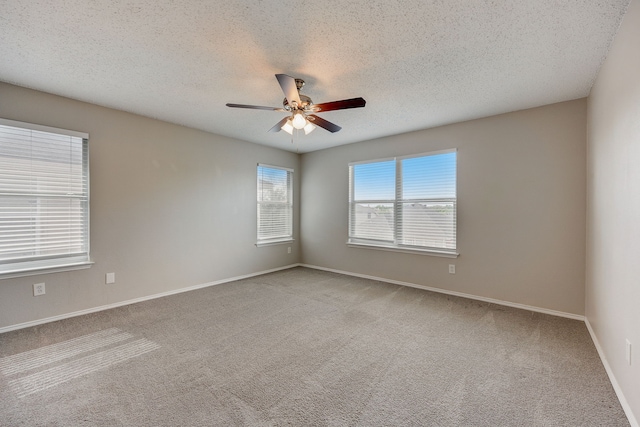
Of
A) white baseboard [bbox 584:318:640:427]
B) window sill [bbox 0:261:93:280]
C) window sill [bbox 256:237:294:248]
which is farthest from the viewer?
window sill [bbox 256:237:294:248]

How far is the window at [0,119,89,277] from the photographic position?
2.82 m

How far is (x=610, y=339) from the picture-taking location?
2.11m

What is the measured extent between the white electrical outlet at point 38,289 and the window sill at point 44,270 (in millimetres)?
130

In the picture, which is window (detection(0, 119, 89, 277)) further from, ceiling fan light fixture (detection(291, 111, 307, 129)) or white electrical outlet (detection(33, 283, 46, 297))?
ceiling fan light fixture (detection(291, 111, 307, 129))

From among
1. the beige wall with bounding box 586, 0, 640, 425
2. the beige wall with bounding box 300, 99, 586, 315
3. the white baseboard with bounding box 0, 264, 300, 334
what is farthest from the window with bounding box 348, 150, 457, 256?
the white baseboard with bounding box 0, 264, 300, 334

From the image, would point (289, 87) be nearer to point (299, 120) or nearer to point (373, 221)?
point (299, 120)

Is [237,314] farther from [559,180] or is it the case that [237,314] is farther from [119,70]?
[559,180]

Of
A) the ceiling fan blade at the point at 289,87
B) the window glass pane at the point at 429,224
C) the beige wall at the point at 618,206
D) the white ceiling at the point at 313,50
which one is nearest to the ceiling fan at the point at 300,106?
the ceiling fan blade at the point at 289,87

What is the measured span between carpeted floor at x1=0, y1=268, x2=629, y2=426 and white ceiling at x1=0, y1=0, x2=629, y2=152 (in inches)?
98.0

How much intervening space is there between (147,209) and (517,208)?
4841 mm

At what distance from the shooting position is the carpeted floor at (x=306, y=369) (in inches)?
66.1

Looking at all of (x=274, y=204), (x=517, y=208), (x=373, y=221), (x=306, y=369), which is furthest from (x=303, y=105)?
(x=274, y=204)

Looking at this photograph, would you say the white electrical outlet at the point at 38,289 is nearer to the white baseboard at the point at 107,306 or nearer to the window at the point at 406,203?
the white baseboard at the point at 107,306

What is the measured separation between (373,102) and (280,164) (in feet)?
9.06
